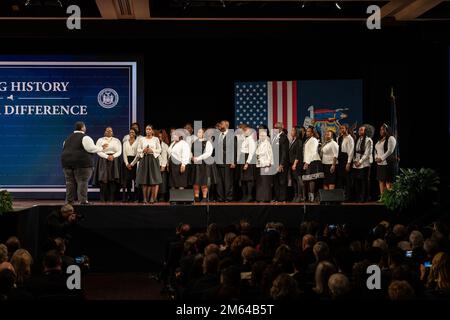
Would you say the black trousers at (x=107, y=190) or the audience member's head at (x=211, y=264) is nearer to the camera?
the audience member's head at (x=211, y=264)

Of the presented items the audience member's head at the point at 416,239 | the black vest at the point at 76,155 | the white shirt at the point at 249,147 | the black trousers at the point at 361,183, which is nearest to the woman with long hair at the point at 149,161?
the black vest at the point at 76,155

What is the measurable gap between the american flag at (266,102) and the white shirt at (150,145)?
337 cm

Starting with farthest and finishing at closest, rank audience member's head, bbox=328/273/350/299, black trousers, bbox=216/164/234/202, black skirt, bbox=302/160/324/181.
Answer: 1. black trousers, bbox=216/164/234/202
2. black skirt, bbox=302/160/324/181
3. audience member's head, bbox=328/273/350/299

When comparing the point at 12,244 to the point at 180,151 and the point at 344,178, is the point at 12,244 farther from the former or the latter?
the point at 344,178

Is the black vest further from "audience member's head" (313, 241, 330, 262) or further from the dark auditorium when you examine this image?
"audience member's head" (313, 241, 330, 262)

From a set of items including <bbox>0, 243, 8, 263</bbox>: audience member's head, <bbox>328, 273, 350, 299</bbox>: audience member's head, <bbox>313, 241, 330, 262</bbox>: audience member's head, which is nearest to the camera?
<bbox>328, 273, 350, 299</bbox>: audience member's head

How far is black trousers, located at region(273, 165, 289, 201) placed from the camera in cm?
1561

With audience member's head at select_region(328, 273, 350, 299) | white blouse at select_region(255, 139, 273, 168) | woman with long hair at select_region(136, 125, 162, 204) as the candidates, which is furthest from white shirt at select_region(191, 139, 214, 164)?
audience member's head at select_region(328, 273, 350, 299)

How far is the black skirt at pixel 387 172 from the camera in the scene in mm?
15352

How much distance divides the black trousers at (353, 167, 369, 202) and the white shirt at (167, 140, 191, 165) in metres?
3.46

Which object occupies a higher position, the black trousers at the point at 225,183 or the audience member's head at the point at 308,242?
the black trousers at the point at 225,183

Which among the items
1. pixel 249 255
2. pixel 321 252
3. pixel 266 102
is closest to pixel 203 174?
pixel 266 102

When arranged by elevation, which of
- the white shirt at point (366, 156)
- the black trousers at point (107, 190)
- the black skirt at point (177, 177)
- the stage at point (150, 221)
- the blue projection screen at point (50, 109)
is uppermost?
the blue projection screen at point (50, 109)

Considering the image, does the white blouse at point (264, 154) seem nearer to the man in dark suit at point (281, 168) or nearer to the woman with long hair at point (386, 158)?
the man in dark suit at point (281, 168)
